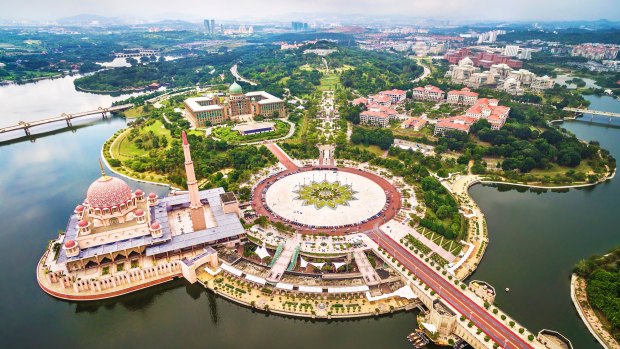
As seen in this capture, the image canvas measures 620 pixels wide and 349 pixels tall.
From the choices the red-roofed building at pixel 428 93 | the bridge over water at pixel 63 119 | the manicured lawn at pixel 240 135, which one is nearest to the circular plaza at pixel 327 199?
the manicured lawn at pixel 240 135

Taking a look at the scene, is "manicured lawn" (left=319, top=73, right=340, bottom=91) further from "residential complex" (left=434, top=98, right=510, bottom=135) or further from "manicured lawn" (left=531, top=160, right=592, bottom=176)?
"manicured lawn" (left=531, top=160, right=592, bottom=176)

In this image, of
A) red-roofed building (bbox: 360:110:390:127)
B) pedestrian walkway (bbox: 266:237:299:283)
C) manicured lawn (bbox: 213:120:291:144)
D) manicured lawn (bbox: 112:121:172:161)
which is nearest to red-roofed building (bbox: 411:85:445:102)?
red-roofed building (bbox: 360:110:390:127)

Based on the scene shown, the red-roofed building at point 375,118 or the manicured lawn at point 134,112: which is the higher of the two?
the red-roofed building at point 375,118

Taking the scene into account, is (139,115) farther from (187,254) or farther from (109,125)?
(187,254)

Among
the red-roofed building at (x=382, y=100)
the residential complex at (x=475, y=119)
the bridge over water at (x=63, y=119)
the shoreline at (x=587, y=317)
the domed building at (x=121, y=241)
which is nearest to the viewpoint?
the shoreline at (x=587, y=317)

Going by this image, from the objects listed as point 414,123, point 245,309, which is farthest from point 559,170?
point 245,309

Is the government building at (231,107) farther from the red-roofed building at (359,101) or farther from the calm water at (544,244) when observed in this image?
the calm water at (544,244)

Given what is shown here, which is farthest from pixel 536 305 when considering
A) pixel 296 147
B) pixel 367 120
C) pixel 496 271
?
pixel 367 120

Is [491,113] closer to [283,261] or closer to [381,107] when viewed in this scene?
[381,107]
